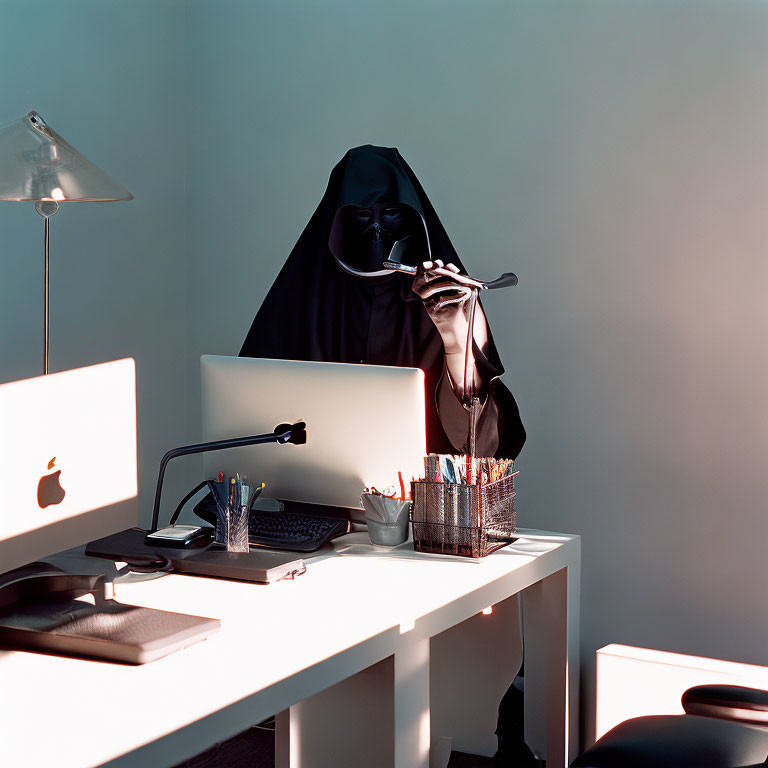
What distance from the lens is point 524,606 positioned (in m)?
2.15

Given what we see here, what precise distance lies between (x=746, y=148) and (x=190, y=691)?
7.56 feet

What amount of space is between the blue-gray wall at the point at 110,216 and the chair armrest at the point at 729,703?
2.40m

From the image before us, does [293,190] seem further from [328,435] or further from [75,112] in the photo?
[328,435]

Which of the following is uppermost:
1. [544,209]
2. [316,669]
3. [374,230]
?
[544,209]

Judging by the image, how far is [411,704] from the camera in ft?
5.26

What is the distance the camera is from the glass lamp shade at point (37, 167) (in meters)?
2.44

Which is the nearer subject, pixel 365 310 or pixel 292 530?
pixel 292 530

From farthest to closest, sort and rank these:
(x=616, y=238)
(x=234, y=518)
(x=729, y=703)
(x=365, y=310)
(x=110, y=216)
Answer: (x=110, y=216), (x=616, y=238), (x=365, y=310), (x=234, y=518), (x=729, y=703)

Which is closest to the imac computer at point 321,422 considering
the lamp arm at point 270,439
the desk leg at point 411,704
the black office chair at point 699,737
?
the lamp arm at point 270,439

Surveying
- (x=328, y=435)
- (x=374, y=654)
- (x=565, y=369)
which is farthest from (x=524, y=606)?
(x=565, y=369)

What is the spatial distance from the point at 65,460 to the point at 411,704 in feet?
2.34

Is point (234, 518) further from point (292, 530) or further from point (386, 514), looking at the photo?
point (386, 514)

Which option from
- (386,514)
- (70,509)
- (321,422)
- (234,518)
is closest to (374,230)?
(321,422)

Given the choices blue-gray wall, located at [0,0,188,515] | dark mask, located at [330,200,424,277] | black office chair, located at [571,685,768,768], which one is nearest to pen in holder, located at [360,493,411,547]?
black office chair, located at [571,685,768,768]
